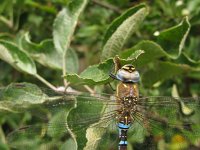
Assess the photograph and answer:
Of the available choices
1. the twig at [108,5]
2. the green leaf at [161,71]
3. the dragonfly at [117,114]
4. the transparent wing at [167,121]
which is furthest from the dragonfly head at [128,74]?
the twig at [108,5]

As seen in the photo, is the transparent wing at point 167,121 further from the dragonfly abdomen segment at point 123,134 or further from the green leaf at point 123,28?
the green leaf at point 123,28

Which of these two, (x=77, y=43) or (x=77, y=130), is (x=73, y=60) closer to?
(x=77, y=130)

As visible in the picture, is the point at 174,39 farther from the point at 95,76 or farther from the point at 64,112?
the point at 64,112

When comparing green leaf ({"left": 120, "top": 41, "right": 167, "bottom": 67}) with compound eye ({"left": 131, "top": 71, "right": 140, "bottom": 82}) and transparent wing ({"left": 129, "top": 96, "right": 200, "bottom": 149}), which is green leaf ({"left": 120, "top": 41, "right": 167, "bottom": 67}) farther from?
transparent wing ({"left": 129, "top": 96, "right": 200, "bottom": 149})

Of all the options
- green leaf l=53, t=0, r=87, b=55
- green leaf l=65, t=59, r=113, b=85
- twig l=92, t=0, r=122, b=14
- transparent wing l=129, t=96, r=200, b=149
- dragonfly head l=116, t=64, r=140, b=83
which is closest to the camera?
green leaf l=65, t=59, r=113, b=85

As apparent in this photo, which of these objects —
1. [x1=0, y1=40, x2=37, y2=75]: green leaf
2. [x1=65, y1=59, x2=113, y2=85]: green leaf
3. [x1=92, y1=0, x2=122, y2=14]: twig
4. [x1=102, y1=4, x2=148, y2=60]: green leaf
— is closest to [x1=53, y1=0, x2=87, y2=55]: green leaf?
[x1=0, y1=40, x2=37, y2=75]: green leaf
